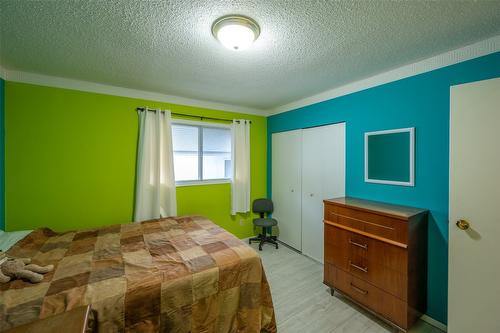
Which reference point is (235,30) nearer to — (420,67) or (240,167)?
(420,67)

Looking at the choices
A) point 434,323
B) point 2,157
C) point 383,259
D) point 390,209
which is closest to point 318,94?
point 390,209

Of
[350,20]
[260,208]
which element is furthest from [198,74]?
[260,208]

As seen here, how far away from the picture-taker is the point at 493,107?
150 centimetres

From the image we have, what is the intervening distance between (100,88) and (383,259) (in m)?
3.76

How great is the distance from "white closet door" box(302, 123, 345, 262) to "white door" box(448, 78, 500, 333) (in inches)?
47.1

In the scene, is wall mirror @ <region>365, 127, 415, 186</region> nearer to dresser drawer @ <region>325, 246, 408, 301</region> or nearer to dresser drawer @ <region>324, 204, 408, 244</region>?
dresser drawer @ <region>324, 204, 408, 244</region>

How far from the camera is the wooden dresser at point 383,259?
1757mm

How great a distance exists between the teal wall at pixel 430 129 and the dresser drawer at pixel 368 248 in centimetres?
46

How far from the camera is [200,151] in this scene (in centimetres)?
346

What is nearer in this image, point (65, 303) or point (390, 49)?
point (65, 303)

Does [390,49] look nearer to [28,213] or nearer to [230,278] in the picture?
[230,278]

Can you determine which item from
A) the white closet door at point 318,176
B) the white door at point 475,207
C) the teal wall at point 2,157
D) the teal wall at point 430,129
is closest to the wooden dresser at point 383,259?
the teal wall at point 430,129

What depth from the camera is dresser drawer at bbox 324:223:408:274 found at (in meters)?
1.77

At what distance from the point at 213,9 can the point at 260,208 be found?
123 inches
